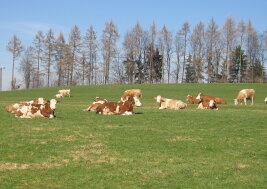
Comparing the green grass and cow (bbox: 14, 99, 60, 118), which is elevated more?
cow (bbox: 14, 99, 60, 118)

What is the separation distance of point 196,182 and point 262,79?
71464 mm

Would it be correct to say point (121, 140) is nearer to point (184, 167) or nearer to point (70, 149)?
point (70, 149)

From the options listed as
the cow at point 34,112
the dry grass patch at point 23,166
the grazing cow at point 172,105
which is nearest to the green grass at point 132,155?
the dry grass patch at point 23,166

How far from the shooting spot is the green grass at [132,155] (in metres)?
7.34

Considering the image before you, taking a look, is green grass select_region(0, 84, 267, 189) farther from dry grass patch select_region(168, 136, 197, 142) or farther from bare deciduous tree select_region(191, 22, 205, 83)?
bare deciduous tree select_region(191, 22, 205, 83)

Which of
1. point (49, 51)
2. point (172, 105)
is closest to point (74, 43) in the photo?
point (49, 51)

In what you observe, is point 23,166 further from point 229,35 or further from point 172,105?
point 229,35

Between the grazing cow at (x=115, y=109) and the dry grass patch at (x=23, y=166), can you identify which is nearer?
the dry grass patch at (x=23, y=166)

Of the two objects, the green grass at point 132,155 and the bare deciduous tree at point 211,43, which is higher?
the bare deciduous tree at point 211,43

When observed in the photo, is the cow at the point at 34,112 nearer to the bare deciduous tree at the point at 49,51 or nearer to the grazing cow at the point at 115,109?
the grazing cow at the point at 115,109

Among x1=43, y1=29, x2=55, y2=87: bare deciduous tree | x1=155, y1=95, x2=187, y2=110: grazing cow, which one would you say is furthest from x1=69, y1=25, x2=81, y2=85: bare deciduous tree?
x1=155, y1=95, x2=187, y2=110: grazing cow

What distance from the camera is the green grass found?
24.1 ft

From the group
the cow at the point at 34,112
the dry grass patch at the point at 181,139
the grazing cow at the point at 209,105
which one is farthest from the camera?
the grazing cow at the point at 209,105

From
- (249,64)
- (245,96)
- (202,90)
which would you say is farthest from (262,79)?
(245,96)
